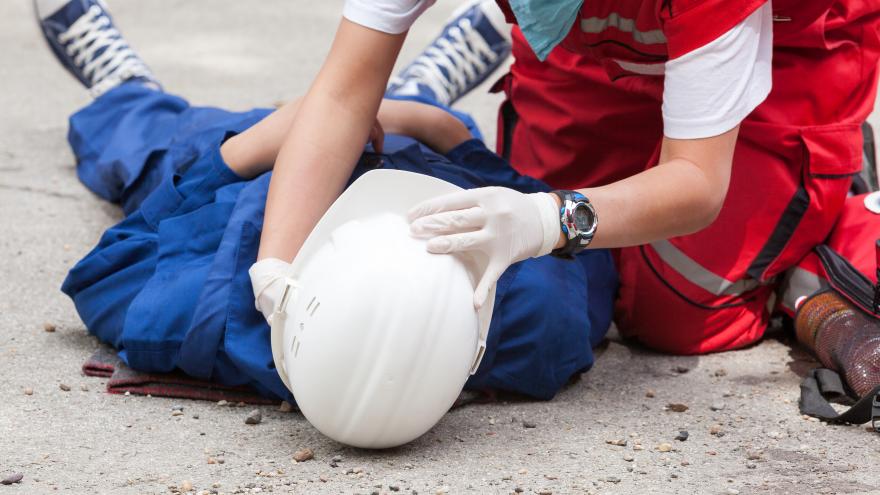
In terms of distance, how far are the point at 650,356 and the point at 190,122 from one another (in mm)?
1092

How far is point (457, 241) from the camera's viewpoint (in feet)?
4.90

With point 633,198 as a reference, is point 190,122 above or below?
below

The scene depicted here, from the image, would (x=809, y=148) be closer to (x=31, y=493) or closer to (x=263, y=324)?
(x=263, y=324)

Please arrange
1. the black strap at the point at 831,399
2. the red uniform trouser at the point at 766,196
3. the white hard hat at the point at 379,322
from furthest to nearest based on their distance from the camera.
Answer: the red uniform trouser at the point at 766,196 → the black strap at the point at 831,399 → the white hard hat at the point at 379,322

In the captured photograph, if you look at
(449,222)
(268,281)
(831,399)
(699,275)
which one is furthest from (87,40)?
(831,399)

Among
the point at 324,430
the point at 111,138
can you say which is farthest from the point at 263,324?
the point at 111,138

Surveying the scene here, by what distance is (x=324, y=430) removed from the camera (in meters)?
1.59

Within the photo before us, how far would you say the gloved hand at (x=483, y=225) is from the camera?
1500mm

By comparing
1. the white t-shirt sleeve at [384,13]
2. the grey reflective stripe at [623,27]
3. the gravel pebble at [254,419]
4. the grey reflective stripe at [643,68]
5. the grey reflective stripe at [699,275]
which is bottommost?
the gravel pebble at [254,419]

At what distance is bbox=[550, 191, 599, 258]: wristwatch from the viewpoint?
1.58 m

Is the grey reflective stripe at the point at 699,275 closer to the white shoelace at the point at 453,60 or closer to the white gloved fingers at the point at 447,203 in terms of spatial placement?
the white gloved fingers at the point at 447,203

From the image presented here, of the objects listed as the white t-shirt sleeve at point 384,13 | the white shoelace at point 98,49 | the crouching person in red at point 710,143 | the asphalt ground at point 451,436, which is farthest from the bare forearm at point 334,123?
the white shoelace at point 98,49

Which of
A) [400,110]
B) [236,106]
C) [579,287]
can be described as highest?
[400,110]

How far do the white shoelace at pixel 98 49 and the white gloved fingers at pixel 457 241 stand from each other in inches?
64.4
